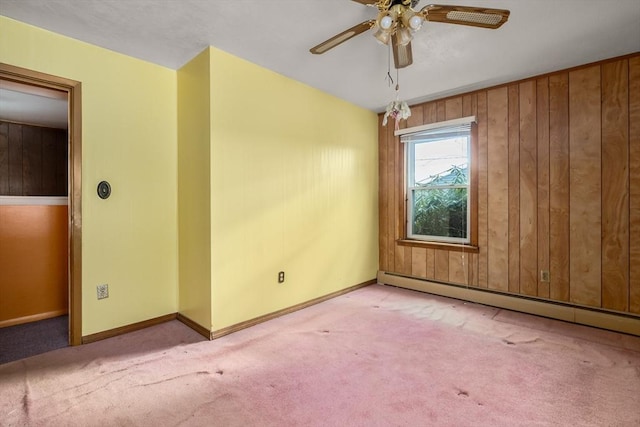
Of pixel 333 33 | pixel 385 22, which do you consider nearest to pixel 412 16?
pixel 385 22

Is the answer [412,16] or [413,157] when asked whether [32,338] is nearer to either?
[412,16]

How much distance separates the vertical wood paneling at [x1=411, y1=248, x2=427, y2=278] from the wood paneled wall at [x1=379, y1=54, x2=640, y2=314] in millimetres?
180

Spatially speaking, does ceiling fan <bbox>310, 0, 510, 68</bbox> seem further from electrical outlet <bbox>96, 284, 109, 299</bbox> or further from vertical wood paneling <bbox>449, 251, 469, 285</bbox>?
electrical outlet <bbox>96, 284, 109, 299</bbox>

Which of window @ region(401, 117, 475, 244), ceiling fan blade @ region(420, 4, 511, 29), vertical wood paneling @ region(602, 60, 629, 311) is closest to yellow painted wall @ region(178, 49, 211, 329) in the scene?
ceiling fan blade @ region(420, 4, 511, 29)

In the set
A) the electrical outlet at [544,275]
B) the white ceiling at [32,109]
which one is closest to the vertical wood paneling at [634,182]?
the electrical outlet at [544,275]

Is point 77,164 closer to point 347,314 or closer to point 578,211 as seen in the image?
point 347,314

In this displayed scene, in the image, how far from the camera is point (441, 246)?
3.75m

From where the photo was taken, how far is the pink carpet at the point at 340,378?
1628 mm

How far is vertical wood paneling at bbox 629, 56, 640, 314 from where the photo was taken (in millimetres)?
2621

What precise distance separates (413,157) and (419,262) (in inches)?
54.4

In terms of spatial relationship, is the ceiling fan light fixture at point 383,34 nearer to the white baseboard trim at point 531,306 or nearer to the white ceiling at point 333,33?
the white ceiling at point 333,33

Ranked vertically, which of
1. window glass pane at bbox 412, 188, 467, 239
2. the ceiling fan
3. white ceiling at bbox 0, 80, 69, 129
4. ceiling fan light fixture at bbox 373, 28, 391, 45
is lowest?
window glass pane at bbox 412, 188, 467, 239

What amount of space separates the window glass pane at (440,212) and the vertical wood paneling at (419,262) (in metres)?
0.25

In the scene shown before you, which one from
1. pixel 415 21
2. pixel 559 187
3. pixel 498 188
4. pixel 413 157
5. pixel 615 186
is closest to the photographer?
pixel 415 21
